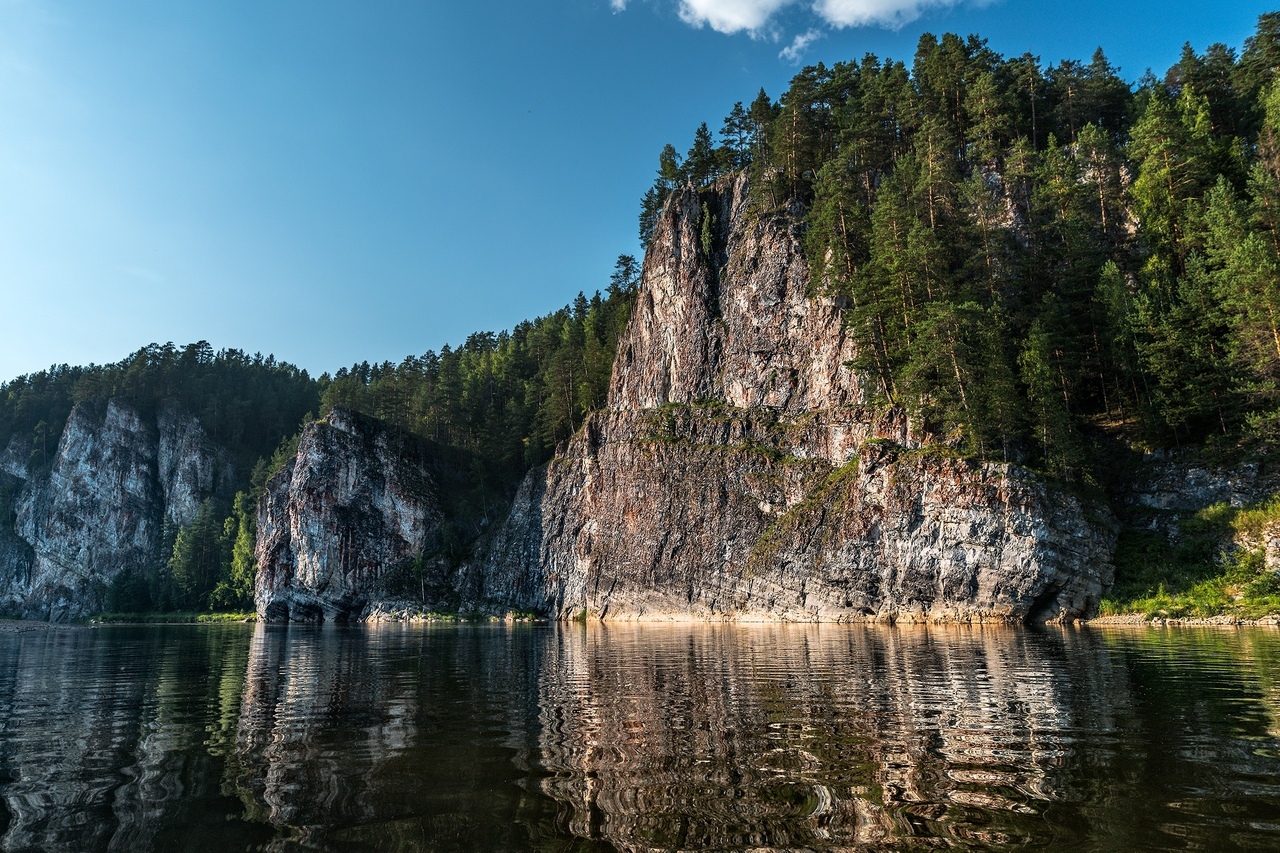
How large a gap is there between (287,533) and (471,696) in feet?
278

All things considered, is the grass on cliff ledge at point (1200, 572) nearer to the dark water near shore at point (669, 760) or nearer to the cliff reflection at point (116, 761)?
the dark water near shore at point (669, 760)

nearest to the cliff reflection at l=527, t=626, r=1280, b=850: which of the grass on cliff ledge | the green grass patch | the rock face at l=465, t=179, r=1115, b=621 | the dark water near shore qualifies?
the dark water near shore

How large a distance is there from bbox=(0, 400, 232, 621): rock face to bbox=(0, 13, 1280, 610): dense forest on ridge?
196 ft

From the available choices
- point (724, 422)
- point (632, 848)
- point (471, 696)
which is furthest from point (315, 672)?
point (724, 422)

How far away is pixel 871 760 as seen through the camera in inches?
372

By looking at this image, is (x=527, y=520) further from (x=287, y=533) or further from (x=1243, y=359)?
(x=1243, y=359)

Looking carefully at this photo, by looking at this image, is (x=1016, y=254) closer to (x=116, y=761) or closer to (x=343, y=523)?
(x=116, y=761)

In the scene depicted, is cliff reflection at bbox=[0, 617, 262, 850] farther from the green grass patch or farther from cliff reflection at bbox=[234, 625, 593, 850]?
the green grass patch

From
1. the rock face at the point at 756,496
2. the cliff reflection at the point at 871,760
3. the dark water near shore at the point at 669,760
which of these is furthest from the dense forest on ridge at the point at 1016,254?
the cliff reflection at the point at 871,760

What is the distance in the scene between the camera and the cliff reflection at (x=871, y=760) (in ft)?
22.3

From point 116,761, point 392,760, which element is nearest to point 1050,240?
point 392,760

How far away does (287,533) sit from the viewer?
295 feet

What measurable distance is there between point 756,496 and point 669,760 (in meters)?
53.1

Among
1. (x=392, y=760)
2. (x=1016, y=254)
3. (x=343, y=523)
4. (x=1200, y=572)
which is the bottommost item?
(x=392, y=760)
